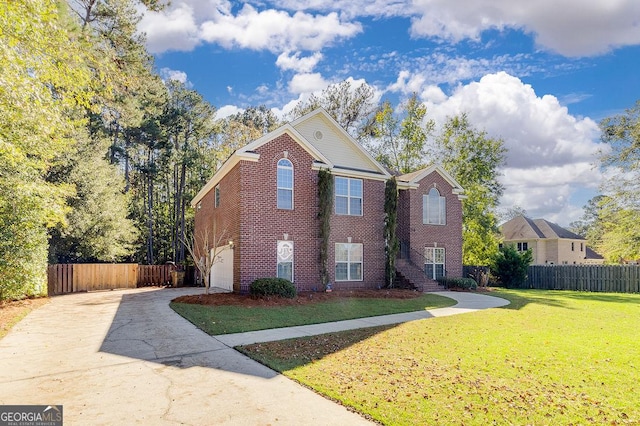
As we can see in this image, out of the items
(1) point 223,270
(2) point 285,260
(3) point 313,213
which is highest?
(3) point 313,213

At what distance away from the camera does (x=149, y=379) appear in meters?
5.71

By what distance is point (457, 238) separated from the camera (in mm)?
22109

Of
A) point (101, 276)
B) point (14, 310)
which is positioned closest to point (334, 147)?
point (14, 310)

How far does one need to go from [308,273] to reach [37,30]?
12.0 meters

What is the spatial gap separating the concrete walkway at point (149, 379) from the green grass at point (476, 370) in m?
0.56

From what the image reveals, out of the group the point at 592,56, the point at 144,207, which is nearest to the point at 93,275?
the point at 144,207

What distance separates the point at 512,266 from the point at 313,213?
16.7 meters

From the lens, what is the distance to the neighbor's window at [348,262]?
1781 centimetres

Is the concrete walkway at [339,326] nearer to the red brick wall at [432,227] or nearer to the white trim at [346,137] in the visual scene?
the red brick wall at [432,227]

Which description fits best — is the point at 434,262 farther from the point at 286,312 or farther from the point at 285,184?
the point at 286,312

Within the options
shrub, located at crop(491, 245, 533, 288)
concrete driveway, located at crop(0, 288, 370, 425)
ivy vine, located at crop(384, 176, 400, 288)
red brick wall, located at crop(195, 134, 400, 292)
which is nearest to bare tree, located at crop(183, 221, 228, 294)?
red brick wall, located at crop(195, 134, 400, 292)

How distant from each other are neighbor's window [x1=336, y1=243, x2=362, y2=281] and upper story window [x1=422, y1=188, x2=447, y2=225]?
5.05 m

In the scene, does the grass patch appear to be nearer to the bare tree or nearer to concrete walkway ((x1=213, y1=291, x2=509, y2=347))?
the bare tree

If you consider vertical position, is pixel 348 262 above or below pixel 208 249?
below
